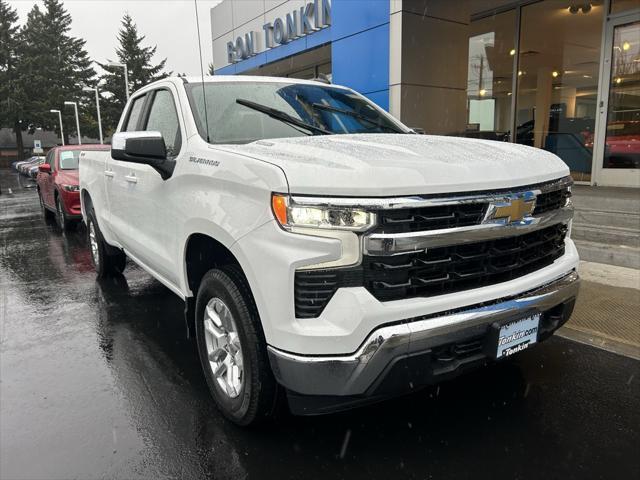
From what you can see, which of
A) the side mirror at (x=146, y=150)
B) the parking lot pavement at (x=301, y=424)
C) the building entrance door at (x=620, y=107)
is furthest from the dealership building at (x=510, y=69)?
the side mirror at (x=146, y=150)

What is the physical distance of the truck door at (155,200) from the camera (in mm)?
3391

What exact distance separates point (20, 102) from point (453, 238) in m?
70.1

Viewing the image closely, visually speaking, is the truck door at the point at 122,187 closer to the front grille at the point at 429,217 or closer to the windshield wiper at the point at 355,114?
the windshield wiper at the point at 355,114

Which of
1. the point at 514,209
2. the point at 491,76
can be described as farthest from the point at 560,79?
the point at 514,209

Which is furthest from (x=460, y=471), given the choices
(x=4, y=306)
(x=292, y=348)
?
(x=4, y=306)

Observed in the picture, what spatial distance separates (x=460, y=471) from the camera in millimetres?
2467

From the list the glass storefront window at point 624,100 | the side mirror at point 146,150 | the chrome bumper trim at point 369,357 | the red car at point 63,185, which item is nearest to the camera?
the chrome bumper trim at point 369,357

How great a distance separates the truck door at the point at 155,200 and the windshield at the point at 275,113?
26 cm

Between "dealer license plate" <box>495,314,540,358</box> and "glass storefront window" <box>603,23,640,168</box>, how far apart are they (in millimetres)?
7610

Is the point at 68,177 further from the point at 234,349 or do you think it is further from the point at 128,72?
the point at 128,72

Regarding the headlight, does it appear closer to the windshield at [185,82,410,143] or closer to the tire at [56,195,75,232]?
the windshield at [185,82,410,143]

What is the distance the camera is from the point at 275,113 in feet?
11.5

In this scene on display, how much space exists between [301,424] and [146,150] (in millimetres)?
Result: 1890

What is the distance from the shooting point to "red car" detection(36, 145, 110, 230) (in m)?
9.62
